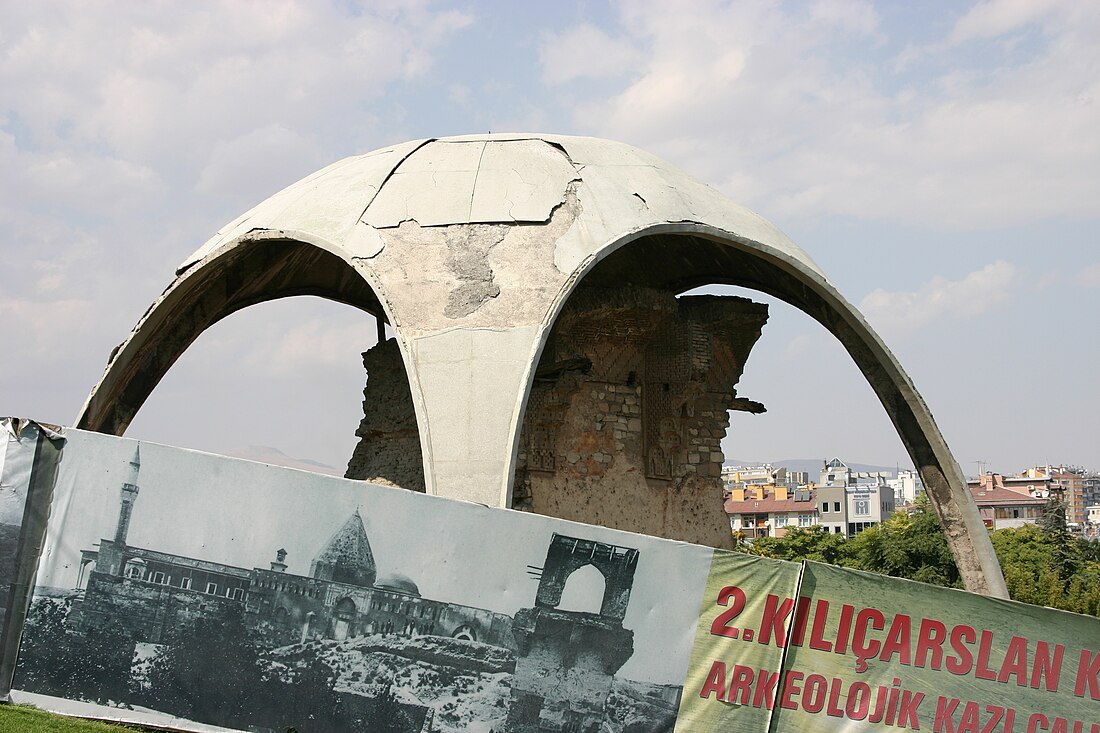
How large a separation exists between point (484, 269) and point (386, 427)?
11.6ft

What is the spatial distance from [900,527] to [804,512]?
39.3 m

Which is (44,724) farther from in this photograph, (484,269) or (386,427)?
(386,427)

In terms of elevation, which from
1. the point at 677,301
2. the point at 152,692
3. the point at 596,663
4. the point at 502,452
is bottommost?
the point at 152,692

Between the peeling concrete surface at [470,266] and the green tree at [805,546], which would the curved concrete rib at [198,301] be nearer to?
the peeling concrete surface at [470,266]

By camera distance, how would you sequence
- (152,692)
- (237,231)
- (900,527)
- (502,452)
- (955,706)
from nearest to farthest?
1. (152,692)
2. (955,706)
3. (502,452)
4. (237,231)
5. (900,527)

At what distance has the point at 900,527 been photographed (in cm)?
4506

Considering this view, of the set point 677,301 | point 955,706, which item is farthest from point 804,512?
point 955,706

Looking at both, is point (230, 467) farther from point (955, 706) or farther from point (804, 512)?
point (804, 512)

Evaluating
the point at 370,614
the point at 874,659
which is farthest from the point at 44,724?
the point at 874,659

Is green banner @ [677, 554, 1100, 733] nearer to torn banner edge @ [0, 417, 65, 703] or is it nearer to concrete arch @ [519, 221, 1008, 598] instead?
torn banner edge @ [0, 417, 65, 703]

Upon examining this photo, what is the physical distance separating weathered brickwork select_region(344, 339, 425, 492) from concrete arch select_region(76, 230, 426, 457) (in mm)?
937

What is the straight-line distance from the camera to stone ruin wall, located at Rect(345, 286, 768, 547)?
1020 cm

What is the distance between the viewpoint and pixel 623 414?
10.7 m

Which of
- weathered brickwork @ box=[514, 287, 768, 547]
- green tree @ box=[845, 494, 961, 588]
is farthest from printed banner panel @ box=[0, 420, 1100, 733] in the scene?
green tree @ box=[845, 494, 961, 588]
